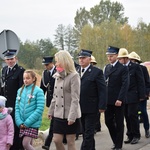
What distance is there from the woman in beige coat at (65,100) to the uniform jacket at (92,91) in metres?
0.93

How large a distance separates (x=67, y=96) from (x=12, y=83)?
165cm

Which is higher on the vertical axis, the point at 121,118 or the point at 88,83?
the point at 88,83

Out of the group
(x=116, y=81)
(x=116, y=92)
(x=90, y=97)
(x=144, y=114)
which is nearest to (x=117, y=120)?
(x=116, y=92)

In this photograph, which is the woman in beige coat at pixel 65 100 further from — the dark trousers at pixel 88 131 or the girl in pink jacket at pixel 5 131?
the dark trousers at pixel 88 131

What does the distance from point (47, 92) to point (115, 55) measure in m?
1.54

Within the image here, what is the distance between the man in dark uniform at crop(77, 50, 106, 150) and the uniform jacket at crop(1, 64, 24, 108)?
1.13 metres

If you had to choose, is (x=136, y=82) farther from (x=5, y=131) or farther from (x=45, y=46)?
(x=45, y=46)

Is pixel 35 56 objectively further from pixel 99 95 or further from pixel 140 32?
pixel 99 95

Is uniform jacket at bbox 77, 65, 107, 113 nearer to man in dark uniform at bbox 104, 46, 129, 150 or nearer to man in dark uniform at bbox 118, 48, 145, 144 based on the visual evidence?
man in dark uniform at bbox 104, 46, 129, 150

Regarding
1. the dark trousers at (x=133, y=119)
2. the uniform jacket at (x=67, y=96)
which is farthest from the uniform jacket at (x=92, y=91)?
the dark trousers at (x=133, y=119)

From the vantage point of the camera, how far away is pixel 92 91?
6559 millimetres

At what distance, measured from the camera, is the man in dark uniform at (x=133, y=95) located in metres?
8.03

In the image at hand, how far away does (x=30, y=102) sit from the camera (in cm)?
602

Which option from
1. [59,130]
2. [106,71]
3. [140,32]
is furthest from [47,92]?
[140,32]
